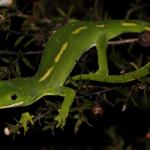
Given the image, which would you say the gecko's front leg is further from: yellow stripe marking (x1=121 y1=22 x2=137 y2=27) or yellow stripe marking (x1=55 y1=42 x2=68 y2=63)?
yellow stripe marking (x1=121 y1=22 x2=137 y2=27)

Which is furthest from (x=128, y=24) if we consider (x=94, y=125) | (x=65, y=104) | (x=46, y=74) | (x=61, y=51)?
(x=94, y=125)

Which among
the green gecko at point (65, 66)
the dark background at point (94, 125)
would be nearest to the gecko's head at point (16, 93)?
the green gecko at point (65, 66)

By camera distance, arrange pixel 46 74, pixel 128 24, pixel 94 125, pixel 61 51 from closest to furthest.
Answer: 1. pixel 46 74
2. pixel 61 51
3. pixel 128 24
4. pixel 94 125

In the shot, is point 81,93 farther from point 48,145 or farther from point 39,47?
point 48,145

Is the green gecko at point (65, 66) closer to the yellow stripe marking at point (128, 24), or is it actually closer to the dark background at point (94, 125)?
the yellow stripe marking at point (128, 24)

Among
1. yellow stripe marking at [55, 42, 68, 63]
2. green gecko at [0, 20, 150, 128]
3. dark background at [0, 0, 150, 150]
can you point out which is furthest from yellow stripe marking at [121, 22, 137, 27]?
yellow stripe marking at [55, 42, 68, 63]

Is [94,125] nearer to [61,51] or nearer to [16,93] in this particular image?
[61,51]

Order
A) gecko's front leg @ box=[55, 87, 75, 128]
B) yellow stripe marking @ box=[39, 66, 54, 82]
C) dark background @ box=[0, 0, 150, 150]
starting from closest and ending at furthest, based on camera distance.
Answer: gecko's front leg @ box=[55, 87, 75, 128] < yellow stripe marking @ box=[39, 66, 54, 82] < dark background @ box=[0, 0, 150, 150]

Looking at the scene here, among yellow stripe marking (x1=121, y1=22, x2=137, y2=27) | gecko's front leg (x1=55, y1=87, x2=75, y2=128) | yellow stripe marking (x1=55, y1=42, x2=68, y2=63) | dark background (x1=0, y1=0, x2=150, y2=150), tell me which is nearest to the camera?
gecko's front leg (x1=55, y1=87, x2=75, y2=128)
